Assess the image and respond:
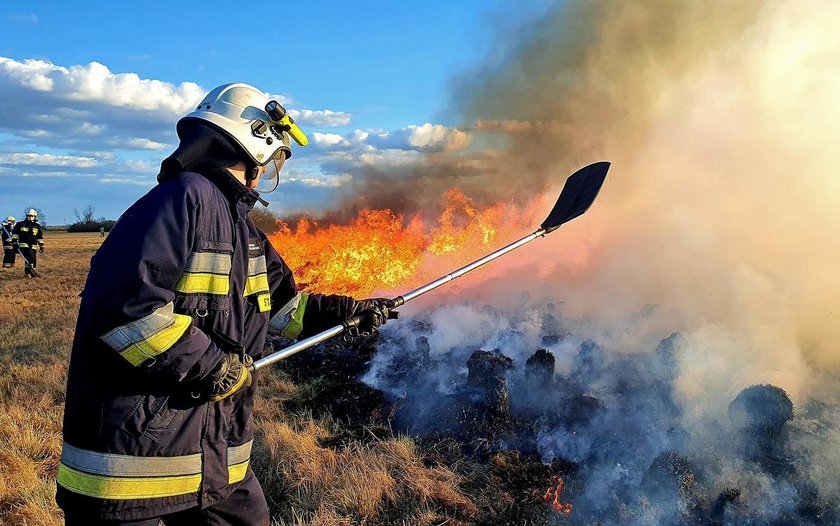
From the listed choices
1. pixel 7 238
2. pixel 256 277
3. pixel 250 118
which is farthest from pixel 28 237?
pixel 256 277

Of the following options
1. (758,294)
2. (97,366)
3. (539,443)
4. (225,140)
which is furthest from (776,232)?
(97,366)

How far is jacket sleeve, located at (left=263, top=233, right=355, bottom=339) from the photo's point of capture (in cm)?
310

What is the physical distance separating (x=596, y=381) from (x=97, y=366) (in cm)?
615

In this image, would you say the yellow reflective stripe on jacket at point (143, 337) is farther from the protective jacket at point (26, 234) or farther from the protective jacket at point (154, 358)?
the protective jacket at point (26, 234)

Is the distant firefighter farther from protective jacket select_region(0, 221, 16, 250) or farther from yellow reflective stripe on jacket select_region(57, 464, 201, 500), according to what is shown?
yellow reflective stripe on jacket select_region(57, 464, 201, 500)

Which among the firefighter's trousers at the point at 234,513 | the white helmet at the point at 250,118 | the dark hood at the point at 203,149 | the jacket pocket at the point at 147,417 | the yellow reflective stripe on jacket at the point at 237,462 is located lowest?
the firefighter's trousers at the point at 234,513

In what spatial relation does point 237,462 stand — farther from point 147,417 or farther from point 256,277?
point 256,277

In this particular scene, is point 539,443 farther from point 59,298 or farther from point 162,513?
point 59,298

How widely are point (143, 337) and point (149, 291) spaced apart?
0.17 metres

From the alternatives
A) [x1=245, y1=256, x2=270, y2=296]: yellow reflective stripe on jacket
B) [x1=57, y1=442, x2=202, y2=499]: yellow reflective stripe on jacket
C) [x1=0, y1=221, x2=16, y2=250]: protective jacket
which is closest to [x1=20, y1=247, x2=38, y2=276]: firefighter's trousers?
[x1=0, y1=221, x2=16, y2=250]: protective jacket

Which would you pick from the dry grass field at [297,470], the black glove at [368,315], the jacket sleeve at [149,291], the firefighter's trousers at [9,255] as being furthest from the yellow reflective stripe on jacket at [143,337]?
the firefighter's trousers at [9,255]

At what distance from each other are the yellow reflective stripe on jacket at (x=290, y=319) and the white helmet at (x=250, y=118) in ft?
2.91

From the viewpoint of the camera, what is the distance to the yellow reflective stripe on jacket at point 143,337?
1903 mm

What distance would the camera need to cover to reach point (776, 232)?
903 centimetres
